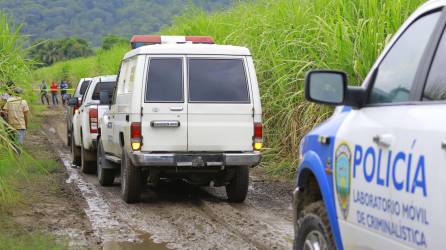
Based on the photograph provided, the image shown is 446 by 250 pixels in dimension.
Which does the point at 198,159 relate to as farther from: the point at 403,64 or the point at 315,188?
the point at 403,64

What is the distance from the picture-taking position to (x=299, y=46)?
13750 mm

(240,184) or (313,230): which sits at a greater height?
(313,230)

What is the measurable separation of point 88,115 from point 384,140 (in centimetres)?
1150

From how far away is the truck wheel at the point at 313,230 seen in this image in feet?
14.9

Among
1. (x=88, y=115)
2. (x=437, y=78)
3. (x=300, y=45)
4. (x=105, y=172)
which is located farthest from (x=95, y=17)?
(x=437, y=78)

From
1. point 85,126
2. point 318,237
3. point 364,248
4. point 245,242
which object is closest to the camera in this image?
point 364,248

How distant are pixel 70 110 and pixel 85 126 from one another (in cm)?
493

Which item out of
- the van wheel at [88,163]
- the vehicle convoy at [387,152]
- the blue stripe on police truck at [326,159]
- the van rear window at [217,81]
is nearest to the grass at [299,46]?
the van rear window at [217,81]

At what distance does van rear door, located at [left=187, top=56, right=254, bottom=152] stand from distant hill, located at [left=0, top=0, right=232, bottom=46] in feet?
286

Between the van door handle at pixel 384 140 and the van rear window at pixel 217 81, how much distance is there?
675 cm

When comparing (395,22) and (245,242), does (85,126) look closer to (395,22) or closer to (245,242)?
(395,22)

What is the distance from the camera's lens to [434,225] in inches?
128

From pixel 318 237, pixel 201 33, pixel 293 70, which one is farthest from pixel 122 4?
pixel 318 237

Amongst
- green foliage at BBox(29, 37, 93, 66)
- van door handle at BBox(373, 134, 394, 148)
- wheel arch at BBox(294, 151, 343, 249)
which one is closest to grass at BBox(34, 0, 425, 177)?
wheel arch at BBox(294, 151, 343, 249)
